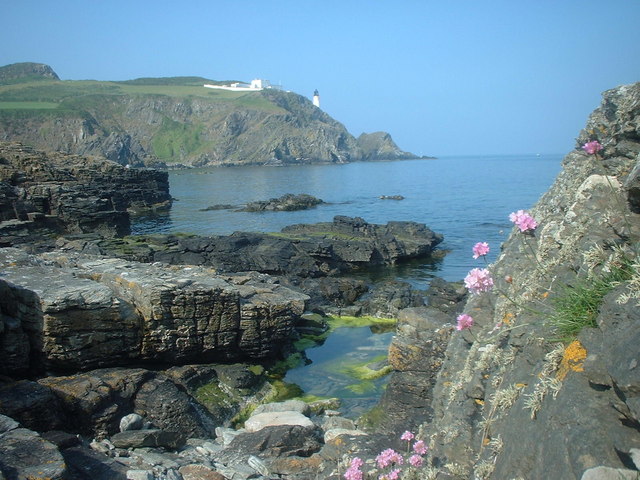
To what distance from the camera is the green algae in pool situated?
13.0m

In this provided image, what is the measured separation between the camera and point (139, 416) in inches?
389

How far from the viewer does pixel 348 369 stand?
14.7 meters

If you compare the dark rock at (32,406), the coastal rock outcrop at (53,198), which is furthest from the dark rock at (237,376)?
the coastal rock outcrop at (53,198)

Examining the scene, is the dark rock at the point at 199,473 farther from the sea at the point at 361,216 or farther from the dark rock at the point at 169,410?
the sea at the point at 361,216

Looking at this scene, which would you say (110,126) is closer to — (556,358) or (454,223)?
(454,223)

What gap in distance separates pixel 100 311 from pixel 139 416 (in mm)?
2534

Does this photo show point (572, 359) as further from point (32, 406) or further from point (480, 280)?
point (32, 406)

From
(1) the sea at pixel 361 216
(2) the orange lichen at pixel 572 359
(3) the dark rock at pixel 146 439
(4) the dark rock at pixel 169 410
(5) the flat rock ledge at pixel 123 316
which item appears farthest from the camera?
(1) the sea at pixel 361 216

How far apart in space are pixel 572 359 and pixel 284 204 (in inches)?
2226

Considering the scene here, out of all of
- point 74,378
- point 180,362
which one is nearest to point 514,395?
point 74,378

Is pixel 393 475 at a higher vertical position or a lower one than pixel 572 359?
lower

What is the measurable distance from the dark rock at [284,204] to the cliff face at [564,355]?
5217 cm

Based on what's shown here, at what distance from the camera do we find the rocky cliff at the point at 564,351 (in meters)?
3.15

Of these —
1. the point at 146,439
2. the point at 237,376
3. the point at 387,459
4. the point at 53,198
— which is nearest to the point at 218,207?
the point at 53,198
